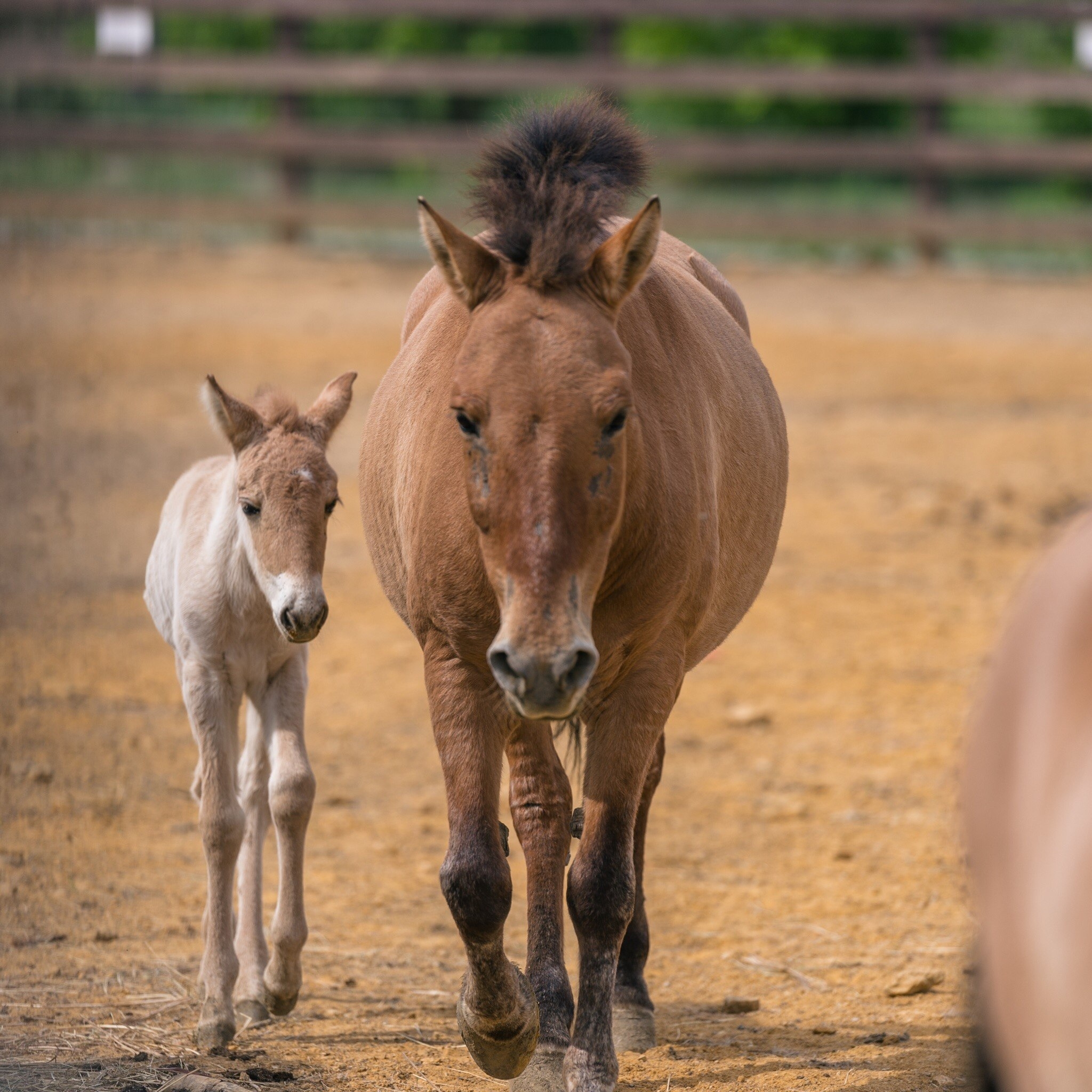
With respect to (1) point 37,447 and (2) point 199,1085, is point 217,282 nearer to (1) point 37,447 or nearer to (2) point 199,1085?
(1) point 37,447

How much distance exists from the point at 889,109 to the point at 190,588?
2482 cm

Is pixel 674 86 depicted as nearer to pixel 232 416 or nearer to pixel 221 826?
pixel 232 416

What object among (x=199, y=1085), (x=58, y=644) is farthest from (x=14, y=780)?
(x=199, y=1085)

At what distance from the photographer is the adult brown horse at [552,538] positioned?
118 inches

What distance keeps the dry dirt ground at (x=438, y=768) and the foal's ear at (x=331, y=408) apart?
5.14ft

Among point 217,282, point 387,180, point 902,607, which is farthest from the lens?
point 387,180

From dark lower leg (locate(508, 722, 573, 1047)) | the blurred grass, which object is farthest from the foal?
the blurred grass

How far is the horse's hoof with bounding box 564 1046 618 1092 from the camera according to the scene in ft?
10.9

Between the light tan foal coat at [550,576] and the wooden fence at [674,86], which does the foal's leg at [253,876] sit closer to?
the light tan foal coat at [550,576]

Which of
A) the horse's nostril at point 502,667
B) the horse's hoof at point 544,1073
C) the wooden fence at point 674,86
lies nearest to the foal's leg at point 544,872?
the horse's hoof at point 544,1073

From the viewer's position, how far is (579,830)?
3.64 m

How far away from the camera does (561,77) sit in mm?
18328

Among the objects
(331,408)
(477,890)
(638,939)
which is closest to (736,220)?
(331,408)

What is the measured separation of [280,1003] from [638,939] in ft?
3.20
